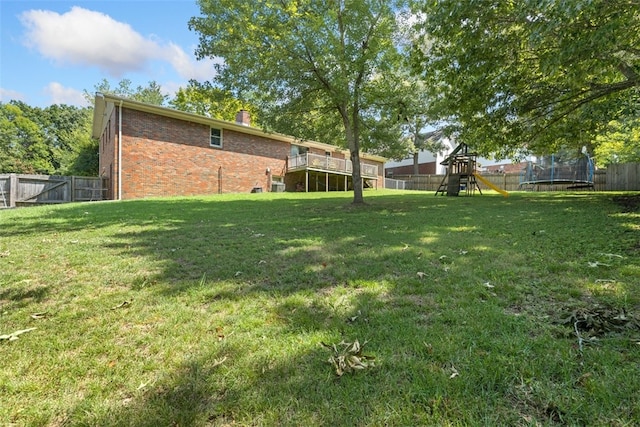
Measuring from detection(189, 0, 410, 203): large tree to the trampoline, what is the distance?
1167 centimetres

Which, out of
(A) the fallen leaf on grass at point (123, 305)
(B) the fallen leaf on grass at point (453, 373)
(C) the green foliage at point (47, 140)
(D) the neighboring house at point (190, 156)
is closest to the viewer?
(B) the fallen leaf on grass at point (453, 373)

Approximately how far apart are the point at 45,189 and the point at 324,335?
19623mm

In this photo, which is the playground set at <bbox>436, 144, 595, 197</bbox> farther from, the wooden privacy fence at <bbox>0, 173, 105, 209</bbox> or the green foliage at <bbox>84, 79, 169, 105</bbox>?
the green foliage at <bbox>84, 79, 169, 105</bbox>

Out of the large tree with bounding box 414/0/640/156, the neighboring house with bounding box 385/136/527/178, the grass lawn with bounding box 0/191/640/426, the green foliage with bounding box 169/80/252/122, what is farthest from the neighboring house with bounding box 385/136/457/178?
the grass lawn with bounding box 0/191/640/426

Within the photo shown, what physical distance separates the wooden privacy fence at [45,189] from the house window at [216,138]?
6011 millimetres

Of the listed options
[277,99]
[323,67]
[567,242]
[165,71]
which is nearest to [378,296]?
[567,242]

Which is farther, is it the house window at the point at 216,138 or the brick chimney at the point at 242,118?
the brick chimney at the point at 242,118

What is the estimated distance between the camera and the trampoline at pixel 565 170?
604 inches

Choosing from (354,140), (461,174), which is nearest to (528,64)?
(354,140)

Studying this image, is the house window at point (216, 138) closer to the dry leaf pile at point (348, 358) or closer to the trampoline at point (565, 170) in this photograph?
the trampoline at point (565, 170)

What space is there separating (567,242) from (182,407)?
4821mm

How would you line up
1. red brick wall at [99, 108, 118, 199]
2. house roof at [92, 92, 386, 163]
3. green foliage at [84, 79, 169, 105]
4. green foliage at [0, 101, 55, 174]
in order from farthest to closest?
green foliage at [84, 79, 169, 105] → green foliage at [0, 101, 55, 174] → red brick wall at [99, 108, 118, 199] → house roof at [92, 92, 386, 163]

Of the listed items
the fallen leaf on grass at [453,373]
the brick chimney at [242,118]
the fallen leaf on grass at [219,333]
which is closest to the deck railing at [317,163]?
the brick chimney at [242,118]

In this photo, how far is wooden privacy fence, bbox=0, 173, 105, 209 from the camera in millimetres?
15188
